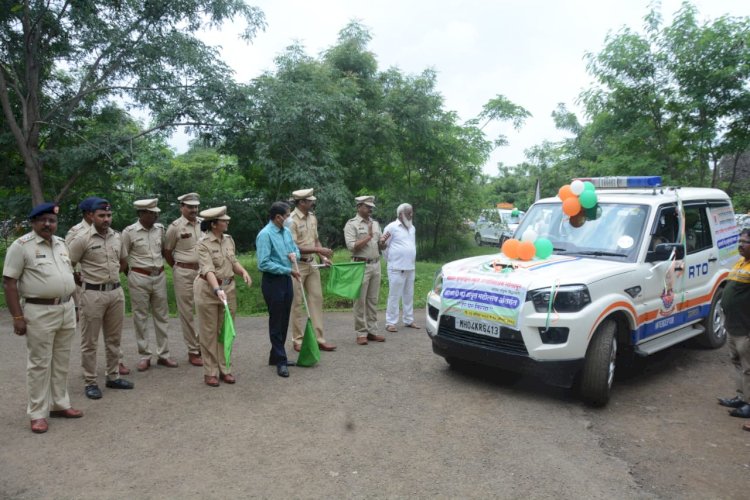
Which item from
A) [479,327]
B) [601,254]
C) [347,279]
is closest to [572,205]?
[601,254]

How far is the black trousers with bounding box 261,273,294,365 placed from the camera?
5.95 m

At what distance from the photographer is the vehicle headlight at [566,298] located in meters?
5.00

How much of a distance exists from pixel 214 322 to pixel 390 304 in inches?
120

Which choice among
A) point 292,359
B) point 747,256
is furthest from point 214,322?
point 747,256

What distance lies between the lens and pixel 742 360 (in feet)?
16.6

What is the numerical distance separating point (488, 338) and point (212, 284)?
2711 mm

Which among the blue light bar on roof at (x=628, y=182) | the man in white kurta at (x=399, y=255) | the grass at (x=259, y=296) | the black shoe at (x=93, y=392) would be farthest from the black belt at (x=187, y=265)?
the blue light bar on roof at (x=628, y=182)

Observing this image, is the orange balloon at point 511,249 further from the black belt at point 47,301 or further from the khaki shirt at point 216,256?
the black belt at point 47,301

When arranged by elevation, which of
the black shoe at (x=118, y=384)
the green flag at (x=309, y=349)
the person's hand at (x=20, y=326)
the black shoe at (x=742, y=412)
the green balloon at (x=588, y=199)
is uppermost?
the green balloon at (x=588, y=199)

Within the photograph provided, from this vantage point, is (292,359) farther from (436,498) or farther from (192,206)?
(436,498)

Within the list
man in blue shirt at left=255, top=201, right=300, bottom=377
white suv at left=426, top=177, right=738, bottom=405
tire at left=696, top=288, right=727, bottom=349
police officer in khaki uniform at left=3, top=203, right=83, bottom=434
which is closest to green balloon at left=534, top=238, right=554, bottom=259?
white suv at left=426, top=177, right=738, bottom=405

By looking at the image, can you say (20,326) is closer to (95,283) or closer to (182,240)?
(95,283)

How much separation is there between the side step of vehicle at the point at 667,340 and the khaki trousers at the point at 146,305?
5.07m

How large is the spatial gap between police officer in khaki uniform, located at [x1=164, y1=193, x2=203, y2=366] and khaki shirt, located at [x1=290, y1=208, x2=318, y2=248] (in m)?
1.12
